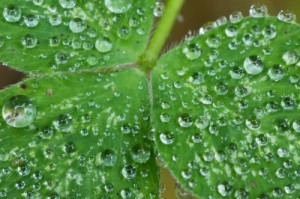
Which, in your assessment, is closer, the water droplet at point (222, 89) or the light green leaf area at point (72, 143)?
the light green leaf area at point (72, 143)

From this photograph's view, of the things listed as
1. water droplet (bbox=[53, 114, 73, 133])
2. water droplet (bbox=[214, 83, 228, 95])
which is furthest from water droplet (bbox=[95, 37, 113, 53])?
water droplet (bbox=[214, 83, 228, 95])

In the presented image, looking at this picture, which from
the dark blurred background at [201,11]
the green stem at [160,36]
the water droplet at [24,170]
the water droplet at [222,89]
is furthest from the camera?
the dark blurred background at [201,11]

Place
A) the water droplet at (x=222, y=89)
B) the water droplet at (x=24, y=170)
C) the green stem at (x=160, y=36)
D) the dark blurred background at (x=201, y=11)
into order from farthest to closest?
1. the dark blurred background at (x=201, y=11)
2. the green stem at (x=160, y=36)
3. the water droplet at (x=222, y=89)
4. the water droplet at (x=24, y=170)

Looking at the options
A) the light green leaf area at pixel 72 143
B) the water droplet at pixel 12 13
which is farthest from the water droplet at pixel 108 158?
the water droplet at pixel 12 13

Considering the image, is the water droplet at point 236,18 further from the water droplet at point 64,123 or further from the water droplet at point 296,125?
the water droplet at point 64,123

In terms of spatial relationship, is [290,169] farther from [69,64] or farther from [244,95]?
[69,64]

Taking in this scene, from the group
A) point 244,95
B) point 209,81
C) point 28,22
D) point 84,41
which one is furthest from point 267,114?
point 28,22

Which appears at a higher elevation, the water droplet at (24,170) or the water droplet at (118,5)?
the water droplet at (118,5)
